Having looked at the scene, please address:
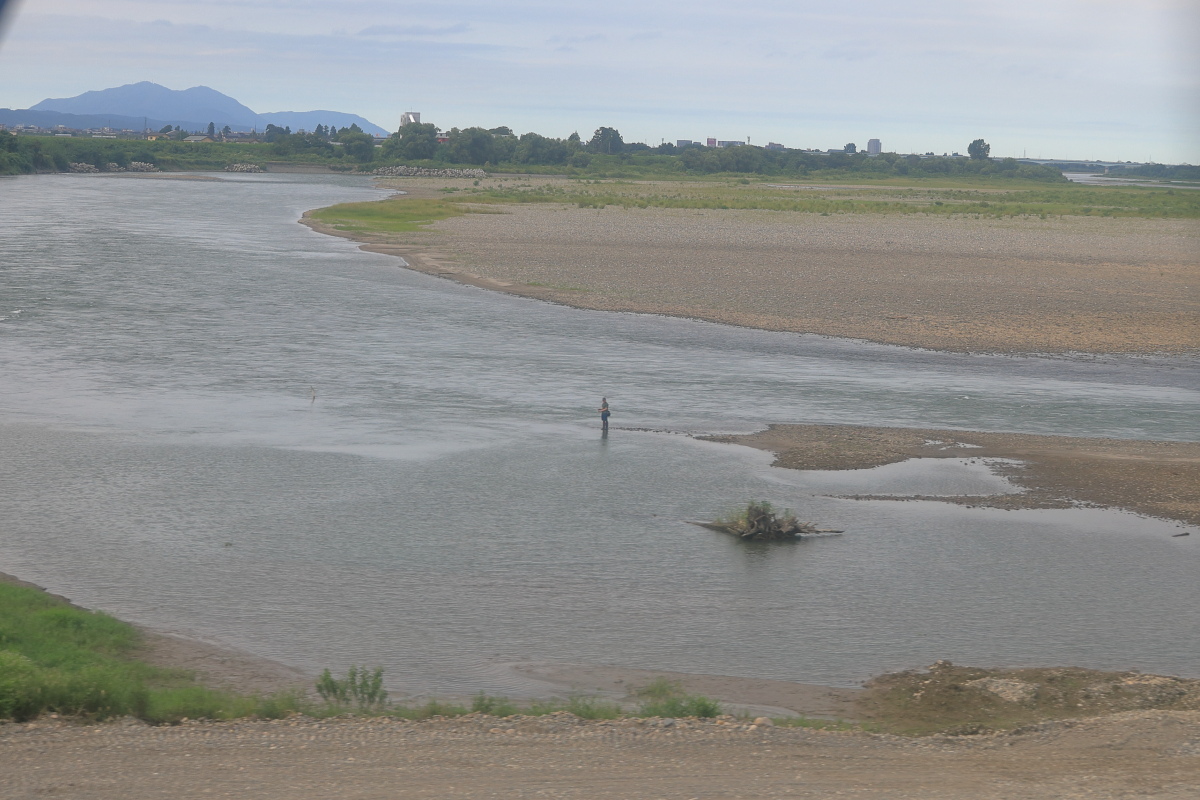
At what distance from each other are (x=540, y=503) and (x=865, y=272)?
36191 mm

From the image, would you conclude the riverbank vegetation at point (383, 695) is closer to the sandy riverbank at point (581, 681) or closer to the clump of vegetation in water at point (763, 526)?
the sandy riverbank at point (581, 681)

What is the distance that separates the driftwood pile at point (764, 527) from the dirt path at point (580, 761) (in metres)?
7.33

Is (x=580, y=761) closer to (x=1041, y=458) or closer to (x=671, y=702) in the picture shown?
(x=671, y=702)

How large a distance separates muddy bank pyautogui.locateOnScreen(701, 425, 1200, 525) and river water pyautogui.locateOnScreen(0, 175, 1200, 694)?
0.66m

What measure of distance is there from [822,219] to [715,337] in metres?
49.6

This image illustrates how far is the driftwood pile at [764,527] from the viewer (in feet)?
60.7

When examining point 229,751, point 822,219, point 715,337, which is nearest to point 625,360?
point 715,337

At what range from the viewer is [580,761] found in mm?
9977

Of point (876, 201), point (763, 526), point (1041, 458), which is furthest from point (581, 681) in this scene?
point (876, 201)

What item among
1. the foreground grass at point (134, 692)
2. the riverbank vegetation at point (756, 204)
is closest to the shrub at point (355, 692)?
the foreground grass at point (134, 692)

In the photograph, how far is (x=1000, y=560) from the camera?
711 inches

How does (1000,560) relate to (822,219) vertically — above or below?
below

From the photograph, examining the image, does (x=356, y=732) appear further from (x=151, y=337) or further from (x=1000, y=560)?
(x=151, y=337)

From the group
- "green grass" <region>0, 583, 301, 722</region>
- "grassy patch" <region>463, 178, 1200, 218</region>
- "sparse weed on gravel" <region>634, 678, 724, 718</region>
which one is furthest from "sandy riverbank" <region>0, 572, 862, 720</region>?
"grassy patch" <region>463, 178, 1200, 218</region>
